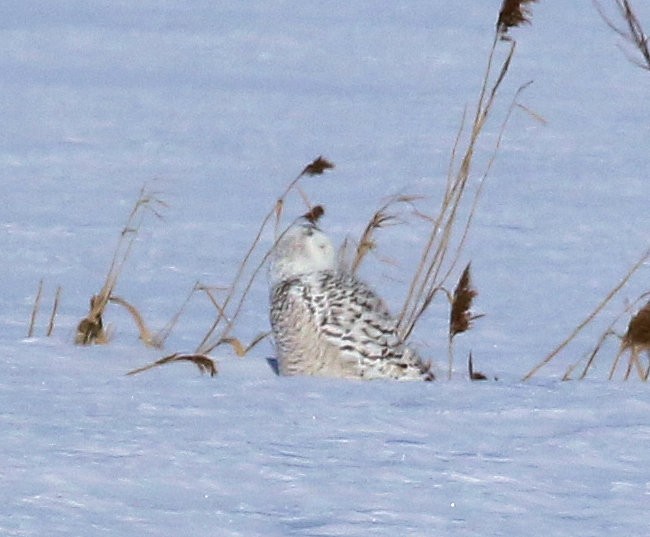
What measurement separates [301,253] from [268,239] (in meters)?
1.98

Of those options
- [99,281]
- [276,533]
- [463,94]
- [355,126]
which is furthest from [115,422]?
[463,94]

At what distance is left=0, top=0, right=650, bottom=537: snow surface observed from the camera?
7.63 feet

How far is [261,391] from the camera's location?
2961mm

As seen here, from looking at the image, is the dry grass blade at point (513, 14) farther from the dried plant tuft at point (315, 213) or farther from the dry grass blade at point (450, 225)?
the dried plant tuft at point (315, 213)

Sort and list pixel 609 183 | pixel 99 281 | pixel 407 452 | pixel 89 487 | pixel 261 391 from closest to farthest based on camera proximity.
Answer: pixel 89 487
pixel 407 452
pixel 261 391
pixel 99 281
pixel 609 183

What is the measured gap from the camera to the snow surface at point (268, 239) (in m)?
2.32

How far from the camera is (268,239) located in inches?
241

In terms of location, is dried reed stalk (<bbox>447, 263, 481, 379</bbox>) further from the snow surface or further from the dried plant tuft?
the dried plant tuft

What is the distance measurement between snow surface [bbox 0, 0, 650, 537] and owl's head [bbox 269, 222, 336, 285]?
0.27m

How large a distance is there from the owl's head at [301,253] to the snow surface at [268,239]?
270 mm

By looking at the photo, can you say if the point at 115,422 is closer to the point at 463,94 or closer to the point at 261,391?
the point at 261,391

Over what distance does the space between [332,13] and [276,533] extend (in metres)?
8.56

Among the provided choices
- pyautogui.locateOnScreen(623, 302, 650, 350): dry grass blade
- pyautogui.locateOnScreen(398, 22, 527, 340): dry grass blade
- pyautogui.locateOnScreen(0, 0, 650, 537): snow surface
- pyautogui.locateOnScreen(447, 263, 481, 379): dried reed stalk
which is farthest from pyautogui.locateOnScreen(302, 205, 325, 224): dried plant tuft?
pyautogui.locateOnScreen(623, 302, 650, 350): dry grass blade

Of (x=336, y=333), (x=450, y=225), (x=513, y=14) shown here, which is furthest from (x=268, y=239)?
(x=513, y=14)
